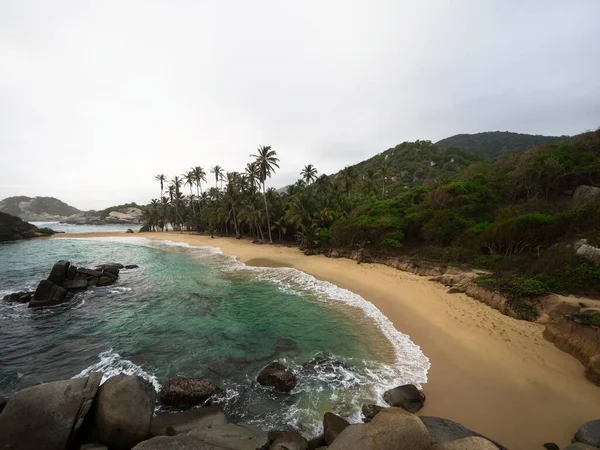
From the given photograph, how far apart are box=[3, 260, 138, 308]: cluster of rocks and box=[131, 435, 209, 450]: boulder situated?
2016cm

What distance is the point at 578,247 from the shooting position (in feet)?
49.1

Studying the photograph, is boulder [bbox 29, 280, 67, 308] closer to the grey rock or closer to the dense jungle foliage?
the grey rock

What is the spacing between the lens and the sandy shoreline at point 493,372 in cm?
742

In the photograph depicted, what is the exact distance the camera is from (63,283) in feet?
70.3

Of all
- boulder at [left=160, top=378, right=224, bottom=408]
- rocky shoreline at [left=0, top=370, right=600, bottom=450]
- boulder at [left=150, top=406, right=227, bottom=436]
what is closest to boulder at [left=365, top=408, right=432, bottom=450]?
rocky shoreline at [left=0, top=370, right=600, bottom=450]

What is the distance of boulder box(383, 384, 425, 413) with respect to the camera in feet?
26.7

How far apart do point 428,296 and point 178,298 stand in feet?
59.9

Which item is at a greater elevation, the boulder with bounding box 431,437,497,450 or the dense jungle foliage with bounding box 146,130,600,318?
the dense jungle foliage with bounding box 146,130,600,318

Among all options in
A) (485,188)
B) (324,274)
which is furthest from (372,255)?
(485,188)

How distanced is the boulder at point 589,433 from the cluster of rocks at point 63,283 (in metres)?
28.3

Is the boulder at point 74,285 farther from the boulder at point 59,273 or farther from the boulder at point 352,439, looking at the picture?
the boulder at point 352,439

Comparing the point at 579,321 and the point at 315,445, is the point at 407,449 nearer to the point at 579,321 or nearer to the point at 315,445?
the point at 315,445

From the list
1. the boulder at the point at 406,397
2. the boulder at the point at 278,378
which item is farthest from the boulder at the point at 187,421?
the boulder at the point at 406,397

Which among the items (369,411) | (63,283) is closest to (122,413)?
(369,411)
